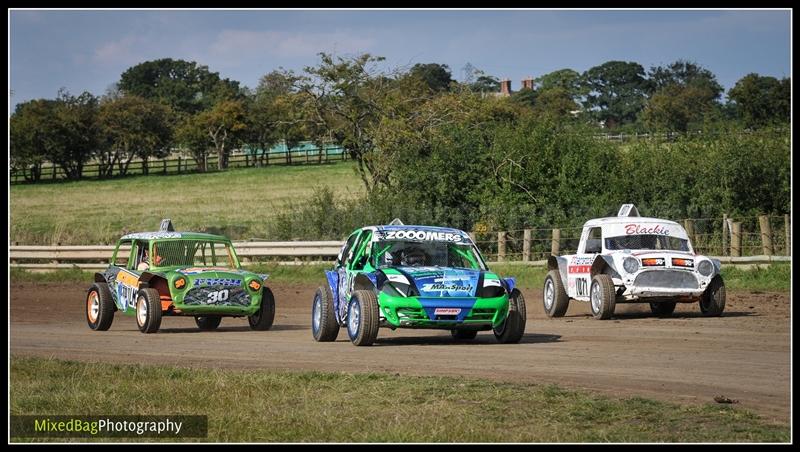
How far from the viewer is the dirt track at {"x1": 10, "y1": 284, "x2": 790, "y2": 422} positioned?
12211mm

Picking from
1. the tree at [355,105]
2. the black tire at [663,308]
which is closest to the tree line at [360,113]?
the tree at [355,105]

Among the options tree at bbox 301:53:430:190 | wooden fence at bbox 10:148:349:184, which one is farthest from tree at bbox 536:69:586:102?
tree at bbox 301:53:430:190

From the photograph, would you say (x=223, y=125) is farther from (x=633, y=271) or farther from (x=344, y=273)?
(x=344, y=273)

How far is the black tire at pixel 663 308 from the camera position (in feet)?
71.1

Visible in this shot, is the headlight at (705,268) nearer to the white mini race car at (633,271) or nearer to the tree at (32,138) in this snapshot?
the white mini race car at (633,271)

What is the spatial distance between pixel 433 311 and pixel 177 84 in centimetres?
11904

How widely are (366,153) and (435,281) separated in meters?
28.0

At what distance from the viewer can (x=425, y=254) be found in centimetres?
1661

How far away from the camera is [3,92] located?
13047mm

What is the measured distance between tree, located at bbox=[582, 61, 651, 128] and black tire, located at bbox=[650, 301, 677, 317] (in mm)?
111546

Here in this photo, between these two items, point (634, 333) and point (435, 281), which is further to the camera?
point (634, 333)

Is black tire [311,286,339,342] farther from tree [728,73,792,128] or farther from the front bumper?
tree [728,73,792,128]
